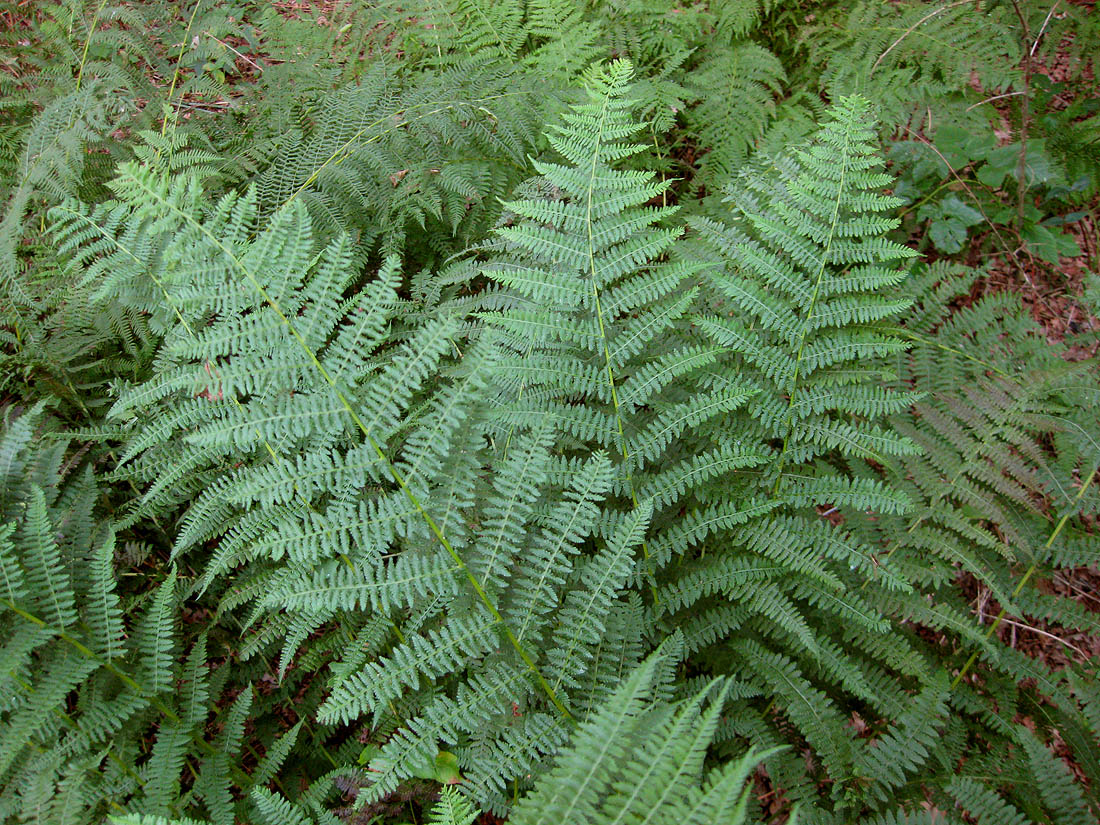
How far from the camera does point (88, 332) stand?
9.58ft

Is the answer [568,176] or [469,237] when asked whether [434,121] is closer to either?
[469,237]

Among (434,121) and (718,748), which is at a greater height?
(434,121)

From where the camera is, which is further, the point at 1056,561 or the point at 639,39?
the point at 639,39

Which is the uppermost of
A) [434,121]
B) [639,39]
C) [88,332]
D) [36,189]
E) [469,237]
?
[639,39]

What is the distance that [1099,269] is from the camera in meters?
3.71

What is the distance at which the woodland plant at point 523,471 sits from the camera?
172cm

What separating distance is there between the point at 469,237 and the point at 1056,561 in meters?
2.65

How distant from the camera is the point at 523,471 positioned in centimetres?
177

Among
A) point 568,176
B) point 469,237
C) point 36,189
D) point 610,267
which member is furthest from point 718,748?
point 36,189

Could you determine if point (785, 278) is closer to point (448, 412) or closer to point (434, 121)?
point (448, 412)

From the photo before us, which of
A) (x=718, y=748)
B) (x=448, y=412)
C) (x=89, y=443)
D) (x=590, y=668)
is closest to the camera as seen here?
(x=448, y=412)

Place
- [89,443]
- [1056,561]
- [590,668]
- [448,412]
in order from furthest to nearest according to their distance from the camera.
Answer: [89,443] → [1056,561] → [590,668] → [448,412]

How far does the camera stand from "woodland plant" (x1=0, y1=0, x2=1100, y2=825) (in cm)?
172

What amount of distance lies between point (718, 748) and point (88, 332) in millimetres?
3045
